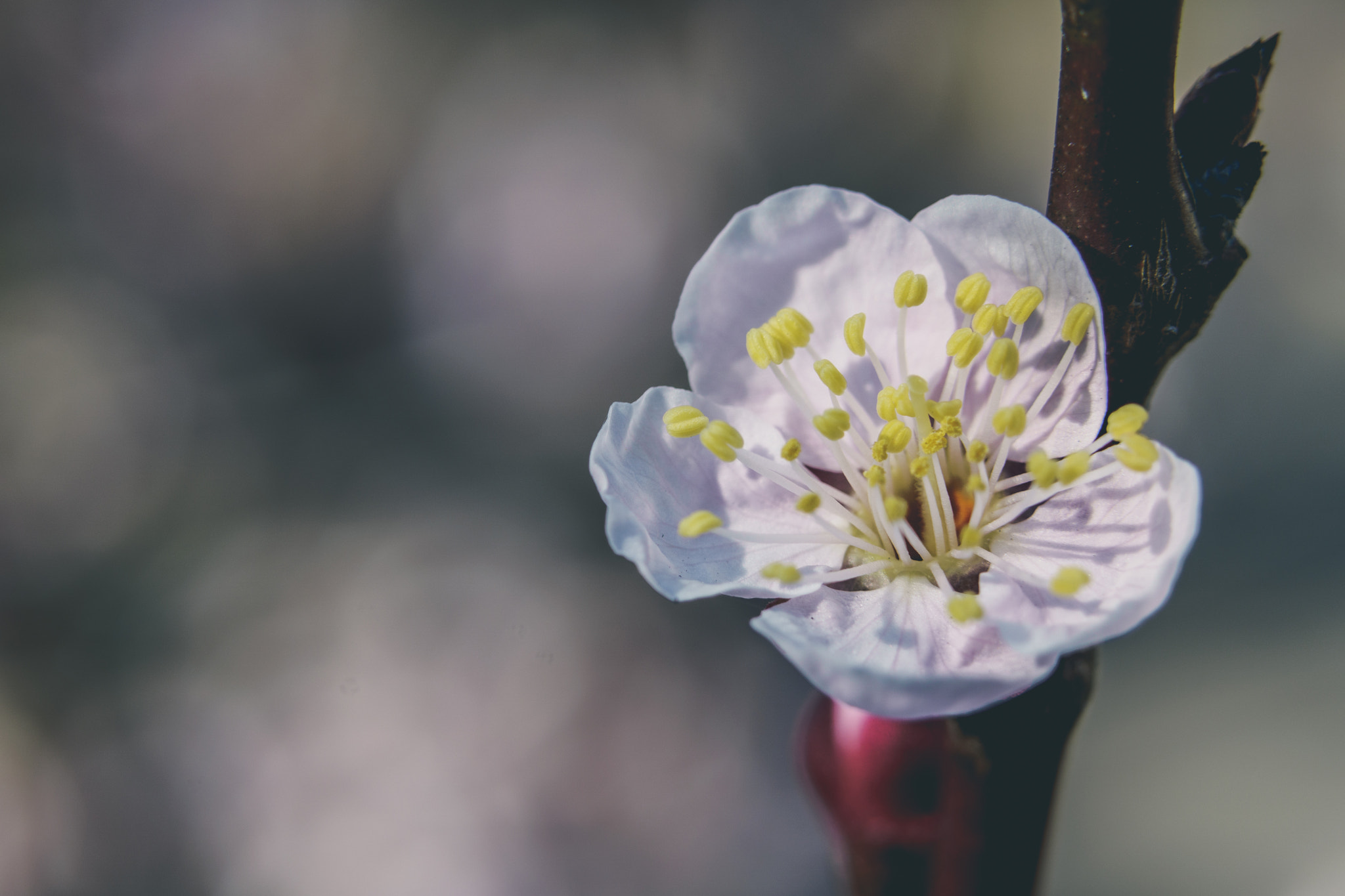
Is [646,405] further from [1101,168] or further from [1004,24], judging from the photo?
[1004,24]

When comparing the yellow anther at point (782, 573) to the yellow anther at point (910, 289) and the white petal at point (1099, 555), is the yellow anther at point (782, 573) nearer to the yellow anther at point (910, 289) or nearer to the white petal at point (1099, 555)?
the white petal at point (1099, 555)

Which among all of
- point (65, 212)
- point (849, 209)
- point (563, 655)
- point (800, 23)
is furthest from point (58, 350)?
point (849, 209)

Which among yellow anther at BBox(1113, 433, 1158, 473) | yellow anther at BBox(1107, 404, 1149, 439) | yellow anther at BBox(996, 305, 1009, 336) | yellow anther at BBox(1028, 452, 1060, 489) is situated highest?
yellow anther at BBox(996, 305, 1009, 336)

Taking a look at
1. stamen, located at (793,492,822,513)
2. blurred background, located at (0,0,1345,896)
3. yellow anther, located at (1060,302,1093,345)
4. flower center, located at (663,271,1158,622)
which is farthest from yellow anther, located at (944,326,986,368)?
blurred background, located at (0,0,1345,896)

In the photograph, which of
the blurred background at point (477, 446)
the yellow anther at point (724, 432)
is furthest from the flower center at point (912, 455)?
the blurred background at point (477, 446)

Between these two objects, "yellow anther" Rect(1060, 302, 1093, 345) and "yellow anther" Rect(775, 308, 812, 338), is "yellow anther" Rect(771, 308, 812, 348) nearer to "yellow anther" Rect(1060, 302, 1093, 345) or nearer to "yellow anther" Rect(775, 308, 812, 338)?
"yellow anther" Rect(775, 308, 812, 338)
